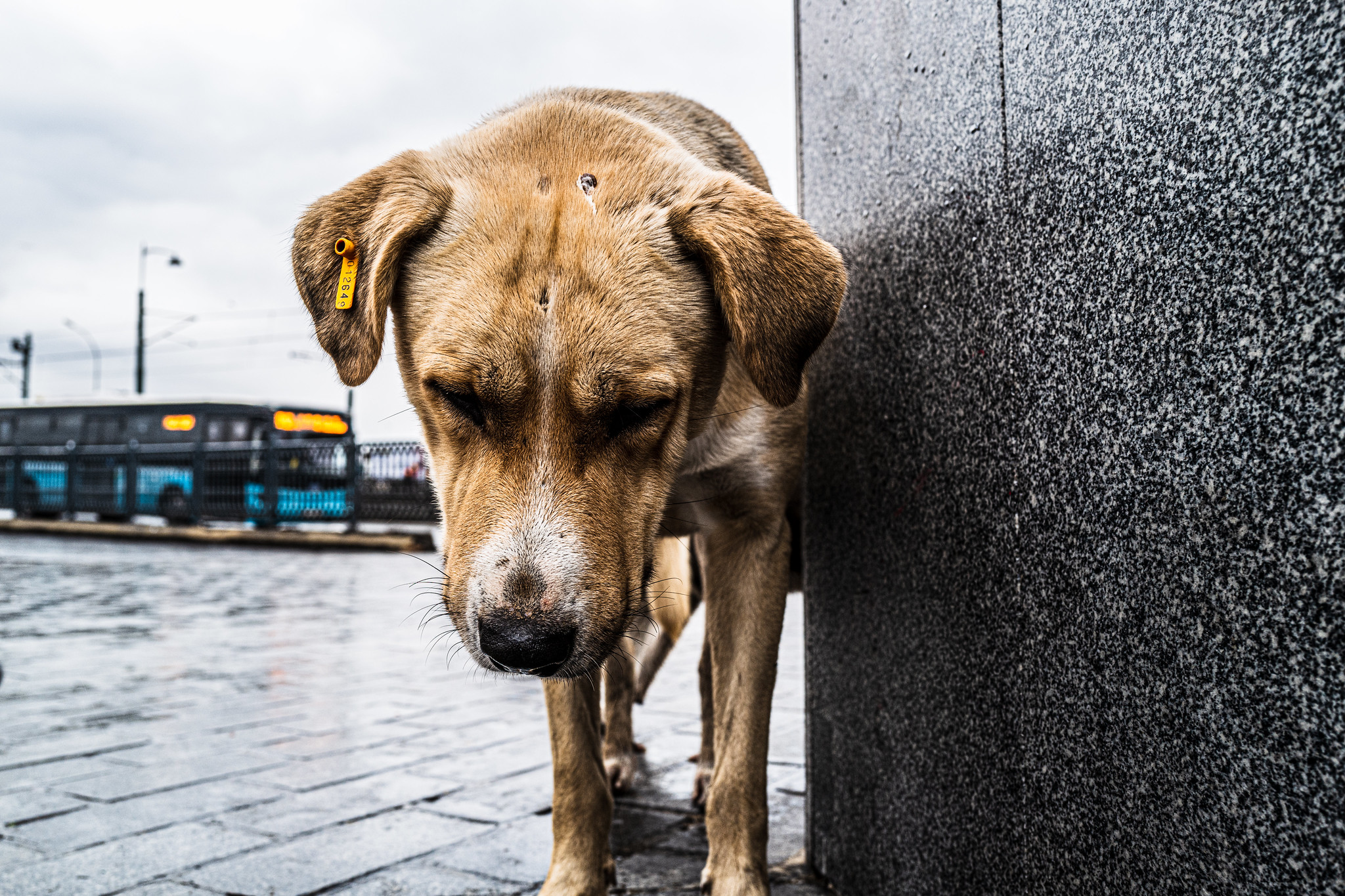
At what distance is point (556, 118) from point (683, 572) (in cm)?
203

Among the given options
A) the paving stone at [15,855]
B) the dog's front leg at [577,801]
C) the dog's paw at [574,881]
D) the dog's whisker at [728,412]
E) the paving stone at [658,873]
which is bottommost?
the paving stone at [658,873]

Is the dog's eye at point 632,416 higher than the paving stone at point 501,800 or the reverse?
higher

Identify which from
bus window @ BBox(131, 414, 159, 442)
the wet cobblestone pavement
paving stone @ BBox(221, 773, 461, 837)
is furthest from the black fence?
paving stone @ BBox(221, 773, 461, 837)

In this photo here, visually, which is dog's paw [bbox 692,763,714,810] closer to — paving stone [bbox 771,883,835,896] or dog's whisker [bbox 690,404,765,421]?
paving stone [bbox 771,883,835,896]

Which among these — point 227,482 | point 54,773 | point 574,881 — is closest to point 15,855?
point 54,773

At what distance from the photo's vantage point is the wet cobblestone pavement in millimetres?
2729

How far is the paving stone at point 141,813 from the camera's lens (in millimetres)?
2939

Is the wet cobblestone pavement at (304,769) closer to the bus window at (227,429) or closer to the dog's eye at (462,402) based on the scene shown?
the dog's eye at (462,402)

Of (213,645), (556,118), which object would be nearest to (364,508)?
(213,645)

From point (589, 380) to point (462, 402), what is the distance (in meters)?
0.31

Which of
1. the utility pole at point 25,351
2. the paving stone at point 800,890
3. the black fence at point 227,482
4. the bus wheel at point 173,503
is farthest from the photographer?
the utility pole at point 25,351

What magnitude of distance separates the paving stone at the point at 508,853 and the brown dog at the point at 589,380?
0.29 meters

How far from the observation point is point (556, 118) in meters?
2.56

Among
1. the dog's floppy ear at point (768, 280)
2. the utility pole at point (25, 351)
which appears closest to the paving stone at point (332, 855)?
the dog's floppy ear at point (768, 280)
